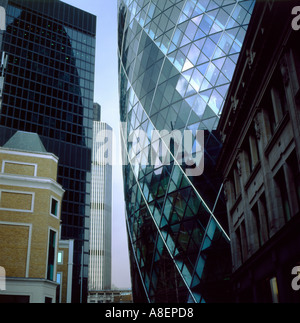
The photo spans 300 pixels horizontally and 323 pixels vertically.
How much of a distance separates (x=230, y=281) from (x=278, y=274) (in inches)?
337

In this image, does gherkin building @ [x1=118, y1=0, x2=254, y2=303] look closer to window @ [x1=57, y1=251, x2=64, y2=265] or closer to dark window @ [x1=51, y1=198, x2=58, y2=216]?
window @ [x1=57, y1=251, x2=64, y2=265]

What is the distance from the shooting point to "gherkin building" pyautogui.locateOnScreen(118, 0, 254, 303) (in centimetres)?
2323

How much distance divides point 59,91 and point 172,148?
156ft

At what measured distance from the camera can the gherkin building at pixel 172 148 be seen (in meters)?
23.2

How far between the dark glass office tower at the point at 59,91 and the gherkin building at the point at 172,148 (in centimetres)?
2873

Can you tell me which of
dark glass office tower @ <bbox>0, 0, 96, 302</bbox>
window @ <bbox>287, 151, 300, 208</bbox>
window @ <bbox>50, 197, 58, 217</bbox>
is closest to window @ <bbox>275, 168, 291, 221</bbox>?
window @ <bbox>287, 151, 300, 208</bbox>

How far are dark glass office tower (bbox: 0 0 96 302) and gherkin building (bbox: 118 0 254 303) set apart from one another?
28.7 metres

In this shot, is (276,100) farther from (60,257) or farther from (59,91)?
(59,91)

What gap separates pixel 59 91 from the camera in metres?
70.1

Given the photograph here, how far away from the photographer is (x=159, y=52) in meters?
31.0
